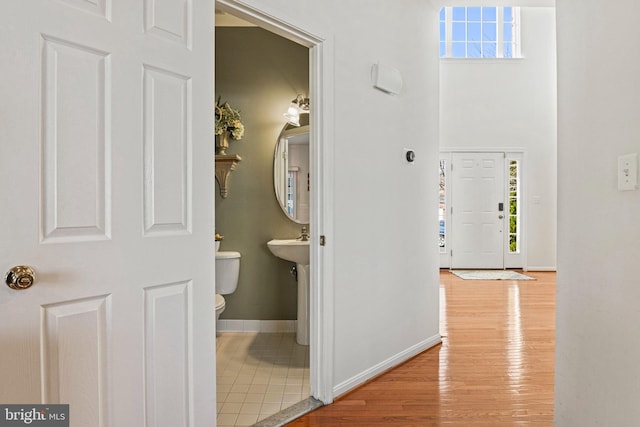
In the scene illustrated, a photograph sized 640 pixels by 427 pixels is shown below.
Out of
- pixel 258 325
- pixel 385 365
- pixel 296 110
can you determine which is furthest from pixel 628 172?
pixel 258 325

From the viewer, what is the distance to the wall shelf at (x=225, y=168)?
3.42 meters

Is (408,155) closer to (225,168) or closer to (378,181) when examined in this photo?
(378,181)

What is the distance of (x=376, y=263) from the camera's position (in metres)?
2.68

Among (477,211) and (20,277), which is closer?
(20,277)

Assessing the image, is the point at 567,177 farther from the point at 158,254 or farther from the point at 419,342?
the point at 419,342

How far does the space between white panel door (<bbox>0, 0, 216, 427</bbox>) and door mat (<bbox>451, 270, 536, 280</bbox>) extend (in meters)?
5.22

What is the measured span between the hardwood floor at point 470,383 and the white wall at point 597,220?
553mm

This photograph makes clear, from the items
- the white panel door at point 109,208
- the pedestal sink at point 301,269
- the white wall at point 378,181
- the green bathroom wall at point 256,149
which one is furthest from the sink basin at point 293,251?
the white panel door at point 109,208

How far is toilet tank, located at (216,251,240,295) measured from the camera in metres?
3.35

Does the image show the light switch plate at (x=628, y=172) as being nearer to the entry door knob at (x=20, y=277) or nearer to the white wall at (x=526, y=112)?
the entry door knob at (x=20, y=277)

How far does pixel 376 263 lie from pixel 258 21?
60.8 inches

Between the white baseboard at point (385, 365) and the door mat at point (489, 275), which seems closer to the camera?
the white baseboard at point (385, 365)

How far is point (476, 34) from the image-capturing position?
22.6 ft

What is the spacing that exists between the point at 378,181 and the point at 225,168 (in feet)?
4.58
